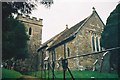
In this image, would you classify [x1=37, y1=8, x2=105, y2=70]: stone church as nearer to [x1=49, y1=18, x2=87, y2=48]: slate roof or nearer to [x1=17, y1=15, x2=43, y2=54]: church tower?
[x1=49, y1=18, x2=87, y2=48]: slate roof

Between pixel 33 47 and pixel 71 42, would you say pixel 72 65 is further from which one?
pixel 33 47

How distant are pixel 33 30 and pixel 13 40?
52 centimetres

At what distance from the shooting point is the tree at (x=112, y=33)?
195 inches

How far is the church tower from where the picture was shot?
17.6 ft

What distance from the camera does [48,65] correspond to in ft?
17.3

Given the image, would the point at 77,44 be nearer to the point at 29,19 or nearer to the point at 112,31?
the point at 112,31

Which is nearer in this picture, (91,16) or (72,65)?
(72,65)

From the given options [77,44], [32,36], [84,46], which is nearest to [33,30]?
[32,36]

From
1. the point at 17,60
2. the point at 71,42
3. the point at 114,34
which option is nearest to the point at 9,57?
the point at 17,60

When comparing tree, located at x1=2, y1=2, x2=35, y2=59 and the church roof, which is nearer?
tree, located at x1=2, y1=2, x2=35, y2=59

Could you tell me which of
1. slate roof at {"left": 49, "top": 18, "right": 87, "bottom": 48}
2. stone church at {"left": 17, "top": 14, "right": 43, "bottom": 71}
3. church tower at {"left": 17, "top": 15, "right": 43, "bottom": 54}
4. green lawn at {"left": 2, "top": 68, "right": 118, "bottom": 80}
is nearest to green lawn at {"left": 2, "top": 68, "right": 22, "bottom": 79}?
green lawn at {"left": 2, "top": 68, "right": 118, "bottom": 80}

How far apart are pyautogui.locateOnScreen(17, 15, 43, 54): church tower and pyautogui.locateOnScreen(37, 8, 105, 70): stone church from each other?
0.14 meters

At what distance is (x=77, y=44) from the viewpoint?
17.6 feet

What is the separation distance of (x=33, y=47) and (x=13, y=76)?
→ 76cm
